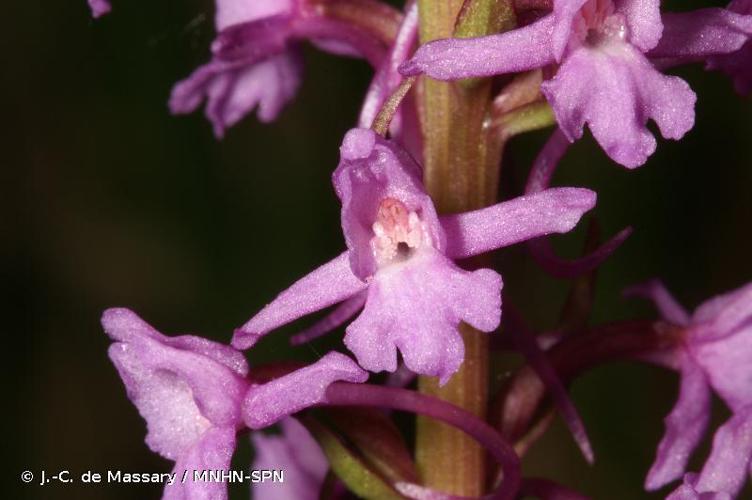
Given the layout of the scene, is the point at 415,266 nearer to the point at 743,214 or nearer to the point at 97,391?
the point at 97,391

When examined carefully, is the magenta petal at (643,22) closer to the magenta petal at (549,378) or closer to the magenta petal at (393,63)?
the magenta petal at (393,63)

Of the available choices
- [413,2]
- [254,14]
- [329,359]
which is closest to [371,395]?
[329,359]

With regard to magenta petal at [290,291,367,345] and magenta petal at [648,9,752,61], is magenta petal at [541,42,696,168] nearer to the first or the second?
magenta petal at [648,9,752,61]

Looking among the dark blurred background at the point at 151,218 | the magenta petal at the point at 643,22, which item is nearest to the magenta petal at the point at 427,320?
the magenta petal at the point at 643,22

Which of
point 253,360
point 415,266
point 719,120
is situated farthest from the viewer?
point 719,120

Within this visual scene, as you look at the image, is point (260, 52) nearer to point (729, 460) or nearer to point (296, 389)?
point (296, 389)

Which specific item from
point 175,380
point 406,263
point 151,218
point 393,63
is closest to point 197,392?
point 175,380

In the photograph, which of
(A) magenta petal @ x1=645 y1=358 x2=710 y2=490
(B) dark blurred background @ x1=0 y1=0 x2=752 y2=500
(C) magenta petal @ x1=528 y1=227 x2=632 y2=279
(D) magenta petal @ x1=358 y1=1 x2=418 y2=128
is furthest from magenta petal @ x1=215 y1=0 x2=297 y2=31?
(B) dark blurred background @ x1=0 y1=0 x2=752 y2=500
